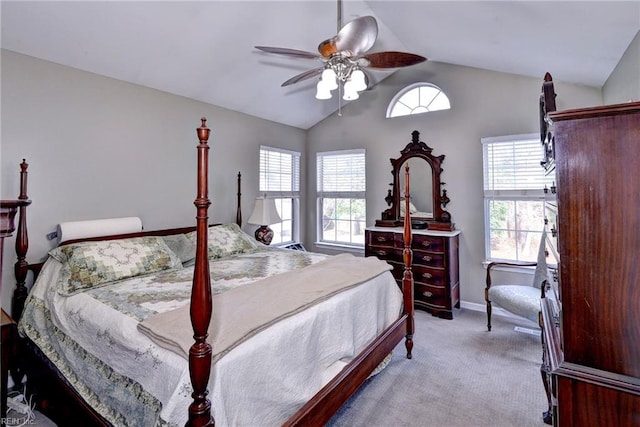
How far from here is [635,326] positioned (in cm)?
92

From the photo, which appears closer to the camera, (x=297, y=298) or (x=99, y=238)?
(x=297, y=298)

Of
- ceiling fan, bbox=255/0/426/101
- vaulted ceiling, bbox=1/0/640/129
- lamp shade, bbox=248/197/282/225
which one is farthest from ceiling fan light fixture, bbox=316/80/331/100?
lamp shade, bbox=248/197/282/225

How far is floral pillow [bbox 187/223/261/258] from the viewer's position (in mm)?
3137

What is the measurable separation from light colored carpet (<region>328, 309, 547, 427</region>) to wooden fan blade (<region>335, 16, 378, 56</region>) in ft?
7.63

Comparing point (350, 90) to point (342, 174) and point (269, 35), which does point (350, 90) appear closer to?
point (269, 35)

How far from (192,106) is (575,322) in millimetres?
3689

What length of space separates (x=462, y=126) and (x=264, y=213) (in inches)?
103

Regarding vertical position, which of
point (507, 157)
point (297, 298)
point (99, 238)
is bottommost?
point (297, 298)

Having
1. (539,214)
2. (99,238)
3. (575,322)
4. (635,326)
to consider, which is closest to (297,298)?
(575,322)

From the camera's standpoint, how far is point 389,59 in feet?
7.47

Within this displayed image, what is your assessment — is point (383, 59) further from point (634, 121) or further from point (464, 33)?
point (634, 121)

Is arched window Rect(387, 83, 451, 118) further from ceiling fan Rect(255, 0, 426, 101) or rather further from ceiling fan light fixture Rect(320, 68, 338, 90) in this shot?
ceiling fan light fixture Rect(320, 68, 338, 90)

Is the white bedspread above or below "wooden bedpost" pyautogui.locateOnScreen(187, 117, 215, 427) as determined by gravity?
below

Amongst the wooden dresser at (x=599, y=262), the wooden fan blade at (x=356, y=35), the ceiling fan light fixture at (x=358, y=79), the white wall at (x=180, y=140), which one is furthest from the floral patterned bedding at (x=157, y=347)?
the wooden fan blade at (x=356, y=35)
